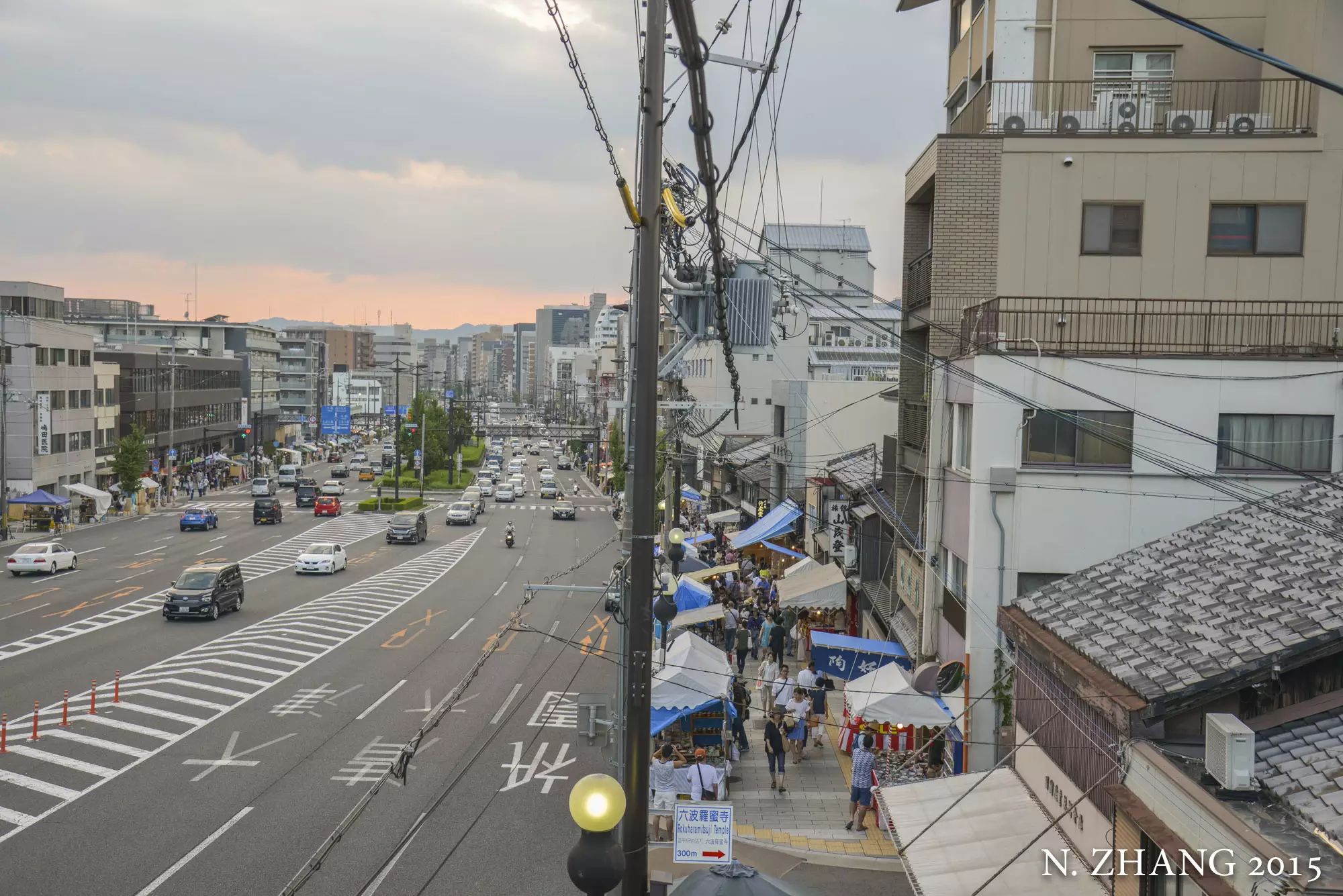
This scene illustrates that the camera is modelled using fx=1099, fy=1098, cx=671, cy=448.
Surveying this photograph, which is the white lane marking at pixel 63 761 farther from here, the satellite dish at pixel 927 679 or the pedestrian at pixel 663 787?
the satellite dish at pixel 927 679

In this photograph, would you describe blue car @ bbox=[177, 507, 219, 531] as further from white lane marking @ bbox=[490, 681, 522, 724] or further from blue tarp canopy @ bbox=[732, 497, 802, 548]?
white lane marking @ bbox=[490, 681, 522, 724]

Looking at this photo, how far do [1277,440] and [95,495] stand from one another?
224 ft

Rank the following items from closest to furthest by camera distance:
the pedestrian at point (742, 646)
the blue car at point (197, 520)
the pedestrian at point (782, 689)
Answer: the pedestrian at point (782, 689), the pedestrian at point (742, 646), the blue car at point (197, 520)

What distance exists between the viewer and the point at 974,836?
11820 millimetres

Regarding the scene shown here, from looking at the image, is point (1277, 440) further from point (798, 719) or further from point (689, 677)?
point (689, 677)

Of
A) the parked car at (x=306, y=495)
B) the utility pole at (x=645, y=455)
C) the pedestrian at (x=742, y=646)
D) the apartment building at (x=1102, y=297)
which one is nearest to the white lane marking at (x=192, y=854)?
the utility pole at (x=645, y=455)

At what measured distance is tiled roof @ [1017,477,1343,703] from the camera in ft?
29.9

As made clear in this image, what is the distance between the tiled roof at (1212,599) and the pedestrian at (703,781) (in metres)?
6.26

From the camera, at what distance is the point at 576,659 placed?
1191 inches

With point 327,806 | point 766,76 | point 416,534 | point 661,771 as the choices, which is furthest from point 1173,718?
point 416,534

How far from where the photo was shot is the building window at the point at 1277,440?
16969mm

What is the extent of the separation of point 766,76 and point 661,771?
37.4 ft

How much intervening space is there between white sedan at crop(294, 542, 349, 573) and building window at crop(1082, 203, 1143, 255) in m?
35.7

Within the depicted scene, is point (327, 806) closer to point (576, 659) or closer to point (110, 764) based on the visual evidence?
point (110, 764)
